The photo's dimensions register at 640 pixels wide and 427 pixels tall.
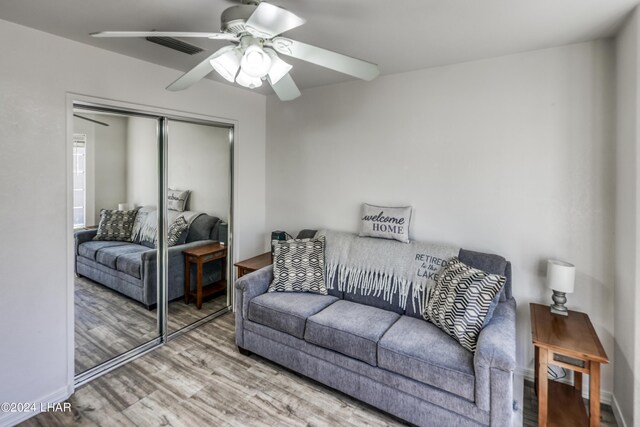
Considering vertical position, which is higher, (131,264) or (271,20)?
(271,20)

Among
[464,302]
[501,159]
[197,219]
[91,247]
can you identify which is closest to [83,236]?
[91,247]

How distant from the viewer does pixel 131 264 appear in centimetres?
282

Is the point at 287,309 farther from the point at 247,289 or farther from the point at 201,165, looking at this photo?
the point at 201,165

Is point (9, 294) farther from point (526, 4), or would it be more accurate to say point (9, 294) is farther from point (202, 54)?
point (526, 4)

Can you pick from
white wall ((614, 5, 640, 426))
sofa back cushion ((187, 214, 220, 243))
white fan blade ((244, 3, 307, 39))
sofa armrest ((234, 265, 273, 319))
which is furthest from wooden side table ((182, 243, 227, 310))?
white wall ((614, 5, 640, 426))

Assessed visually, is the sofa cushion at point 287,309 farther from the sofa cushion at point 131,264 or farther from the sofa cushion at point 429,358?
the sofa cushion at point 131,264

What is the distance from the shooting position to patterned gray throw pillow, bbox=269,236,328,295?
281 cm

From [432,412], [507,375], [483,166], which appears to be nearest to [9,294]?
[432,412]

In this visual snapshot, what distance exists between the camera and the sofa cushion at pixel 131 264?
2.77m

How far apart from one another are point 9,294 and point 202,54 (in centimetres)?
210

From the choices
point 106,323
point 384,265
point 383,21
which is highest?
point 383,21

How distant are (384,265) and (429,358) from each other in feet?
3.00

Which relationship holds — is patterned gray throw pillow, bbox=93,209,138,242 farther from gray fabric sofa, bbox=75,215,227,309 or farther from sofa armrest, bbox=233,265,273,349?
sofa armrest, bbox=233,265,273,349

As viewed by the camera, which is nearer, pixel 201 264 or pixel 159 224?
pixel 159 224
